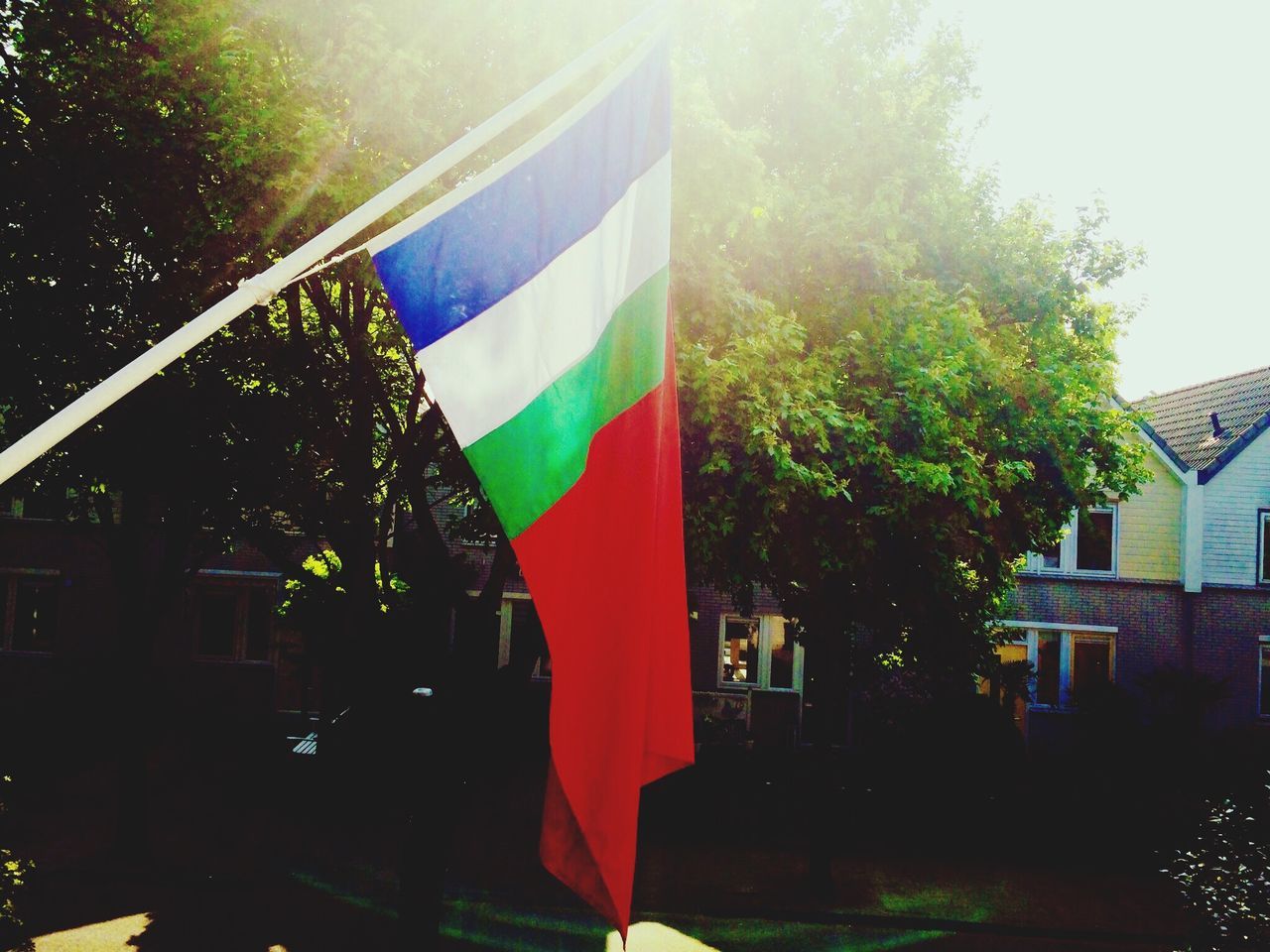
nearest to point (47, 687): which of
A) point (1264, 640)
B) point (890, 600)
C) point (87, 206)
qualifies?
point (87, 206)

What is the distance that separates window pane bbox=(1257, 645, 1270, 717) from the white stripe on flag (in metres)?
22.2

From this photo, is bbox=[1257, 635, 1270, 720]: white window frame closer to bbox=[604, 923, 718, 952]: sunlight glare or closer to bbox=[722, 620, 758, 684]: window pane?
bbox=[722, 620, 758, 684]: window pane

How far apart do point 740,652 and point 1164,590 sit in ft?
31.4

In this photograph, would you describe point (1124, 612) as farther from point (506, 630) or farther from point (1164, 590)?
point (506, 630)

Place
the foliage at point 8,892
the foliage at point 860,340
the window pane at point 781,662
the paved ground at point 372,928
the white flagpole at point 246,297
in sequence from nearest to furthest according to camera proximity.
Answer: the white flagpole at point 246,297
the foliage at point 8,892
the foliage at point 860,340
the paved ground at point 372,928
the window pane at point 781,662

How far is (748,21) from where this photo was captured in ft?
29.7

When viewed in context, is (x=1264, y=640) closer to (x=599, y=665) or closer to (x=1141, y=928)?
(x=1141, y=928)

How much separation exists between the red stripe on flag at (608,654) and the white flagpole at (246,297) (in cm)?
107

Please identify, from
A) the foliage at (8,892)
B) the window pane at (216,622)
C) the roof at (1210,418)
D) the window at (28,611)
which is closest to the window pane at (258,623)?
the window pane at (216,622)

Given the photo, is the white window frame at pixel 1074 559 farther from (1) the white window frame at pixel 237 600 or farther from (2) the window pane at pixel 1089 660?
(1) the white window frame at pixel 237 600

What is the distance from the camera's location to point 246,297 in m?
2.75

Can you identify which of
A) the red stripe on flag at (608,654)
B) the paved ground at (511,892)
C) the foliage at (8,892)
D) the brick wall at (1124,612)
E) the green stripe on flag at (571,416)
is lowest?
the paved ground at (511,892)

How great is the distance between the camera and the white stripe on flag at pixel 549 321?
3.01 meters

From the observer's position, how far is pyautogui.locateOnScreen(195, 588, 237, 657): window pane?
68.6 feet
